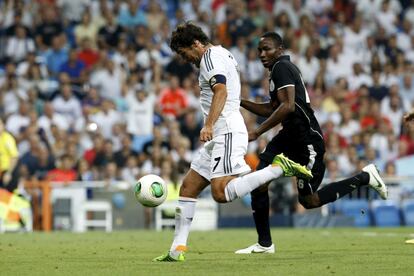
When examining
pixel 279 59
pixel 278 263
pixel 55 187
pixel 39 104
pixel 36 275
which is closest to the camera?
pixel 36 275

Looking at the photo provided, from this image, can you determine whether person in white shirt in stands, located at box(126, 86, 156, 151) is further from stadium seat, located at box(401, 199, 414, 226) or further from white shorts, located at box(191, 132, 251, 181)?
white shorts, located at box(191, 132, 251, 181)

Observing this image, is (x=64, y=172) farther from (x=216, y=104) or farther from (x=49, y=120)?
(x=216, y=104)

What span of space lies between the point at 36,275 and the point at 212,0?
19.4 m

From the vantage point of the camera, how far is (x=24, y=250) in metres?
13.1

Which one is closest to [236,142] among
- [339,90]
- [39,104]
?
[39,104]

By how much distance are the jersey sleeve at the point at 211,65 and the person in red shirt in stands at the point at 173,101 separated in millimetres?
13730

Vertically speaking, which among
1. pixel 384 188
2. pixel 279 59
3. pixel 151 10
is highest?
pixel 151 10

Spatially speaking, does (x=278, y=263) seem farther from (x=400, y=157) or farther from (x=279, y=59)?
(x=400, y=157)

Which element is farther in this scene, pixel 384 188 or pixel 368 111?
pixel 368 111

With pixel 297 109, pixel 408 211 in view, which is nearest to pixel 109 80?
pixel 408 211

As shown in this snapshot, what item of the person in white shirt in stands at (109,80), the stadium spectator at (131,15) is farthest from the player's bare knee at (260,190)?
the stadium spectator at (131,15)

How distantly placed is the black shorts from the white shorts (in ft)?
3.95

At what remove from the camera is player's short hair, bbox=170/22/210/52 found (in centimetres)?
1082

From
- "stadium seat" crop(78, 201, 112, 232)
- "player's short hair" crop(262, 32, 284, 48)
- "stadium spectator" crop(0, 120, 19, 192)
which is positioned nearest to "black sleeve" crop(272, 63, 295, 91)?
"player's short hair" crop(262, 32, 284, 48)
